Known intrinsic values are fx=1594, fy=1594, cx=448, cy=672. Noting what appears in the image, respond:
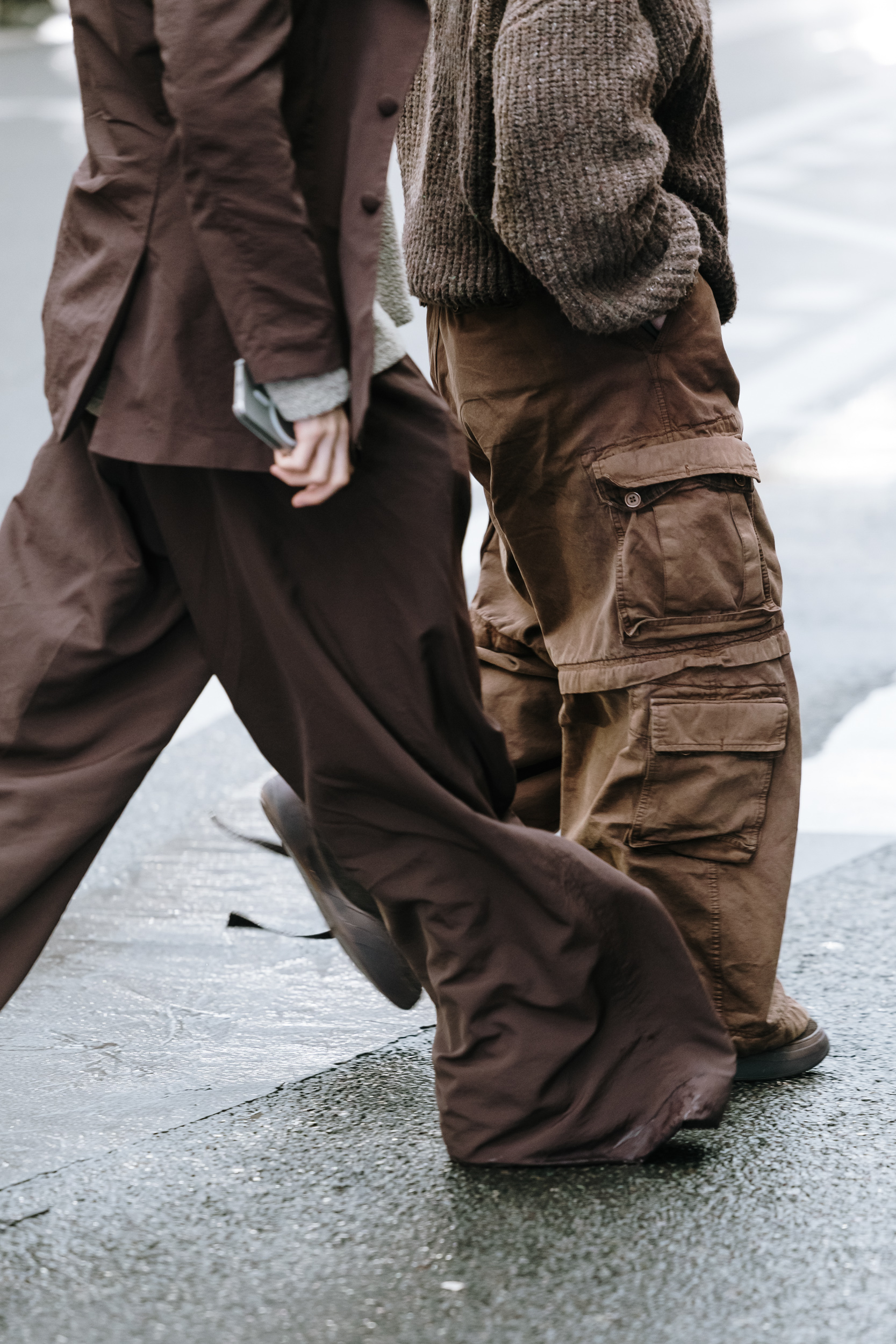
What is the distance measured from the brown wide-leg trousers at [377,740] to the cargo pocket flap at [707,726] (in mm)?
291

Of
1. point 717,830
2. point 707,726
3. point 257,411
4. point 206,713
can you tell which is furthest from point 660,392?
point 206,713

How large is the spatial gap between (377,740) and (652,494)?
0.60 meters

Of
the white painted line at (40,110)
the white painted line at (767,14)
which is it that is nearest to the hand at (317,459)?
the white painted line at (40,110)

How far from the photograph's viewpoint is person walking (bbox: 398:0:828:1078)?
2.20m

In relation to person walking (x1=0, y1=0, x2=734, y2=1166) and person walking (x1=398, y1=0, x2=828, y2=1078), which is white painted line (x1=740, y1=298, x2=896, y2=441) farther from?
person walking (x1=0, y1=0, x2=734, y2=1166)

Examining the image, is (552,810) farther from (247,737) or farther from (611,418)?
(247,737)

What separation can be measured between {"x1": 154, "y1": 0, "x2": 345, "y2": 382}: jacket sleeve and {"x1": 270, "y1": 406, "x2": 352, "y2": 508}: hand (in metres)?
0.06

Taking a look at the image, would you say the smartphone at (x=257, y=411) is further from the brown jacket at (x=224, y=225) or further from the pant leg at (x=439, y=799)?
the pant leg at (x=439, y=799)

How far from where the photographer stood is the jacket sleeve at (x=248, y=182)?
166cm

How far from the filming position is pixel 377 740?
193 cm

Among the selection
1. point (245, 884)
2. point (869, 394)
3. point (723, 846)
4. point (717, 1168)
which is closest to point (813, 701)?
point (245, 884)

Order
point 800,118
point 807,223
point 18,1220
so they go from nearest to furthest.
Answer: point 18,1220, point 807,223, point 800,118

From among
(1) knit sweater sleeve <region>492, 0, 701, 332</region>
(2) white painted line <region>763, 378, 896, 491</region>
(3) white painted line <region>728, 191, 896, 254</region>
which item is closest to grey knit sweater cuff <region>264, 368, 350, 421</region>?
(1) knit sweater sleeve <region>492, 0, 701, 332</region>

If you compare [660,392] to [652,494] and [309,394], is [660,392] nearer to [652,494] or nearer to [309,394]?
[652,494]
